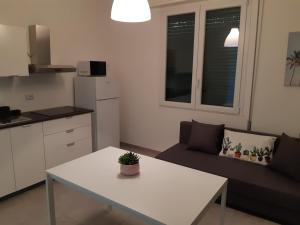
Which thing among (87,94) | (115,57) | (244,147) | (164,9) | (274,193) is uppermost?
(164,9)

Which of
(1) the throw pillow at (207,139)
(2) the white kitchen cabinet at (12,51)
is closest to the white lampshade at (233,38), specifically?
(1) the throw pillow at (207,139)

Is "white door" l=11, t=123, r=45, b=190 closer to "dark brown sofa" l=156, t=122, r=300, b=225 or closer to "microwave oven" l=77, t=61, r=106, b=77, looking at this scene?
"microwave oven" l=77, t=61, r=106, b=77

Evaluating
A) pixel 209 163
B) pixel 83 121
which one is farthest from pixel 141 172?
pixel 83 121

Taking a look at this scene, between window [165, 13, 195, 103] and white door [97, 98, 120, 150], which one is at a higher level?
window [165, 13, 195, 103]

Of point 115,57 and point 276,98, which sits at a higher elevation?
point 115,57

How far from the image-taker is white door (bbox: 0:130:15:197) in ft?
8.59

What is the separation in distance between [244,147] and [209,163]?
0.50m

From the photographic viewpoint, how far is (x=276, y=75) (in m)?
3.00

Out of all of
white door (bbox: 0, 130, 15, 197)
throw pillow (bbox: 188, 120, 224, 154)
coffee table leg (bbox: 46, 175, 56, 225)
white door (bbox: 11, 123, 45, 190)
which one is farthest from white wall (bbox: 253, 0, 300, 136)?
white door (bbox: 0, 130, 15, 197)

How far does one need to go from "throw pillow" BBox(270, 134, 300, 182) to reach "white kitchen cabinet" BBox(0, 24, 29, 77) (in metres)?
3.22

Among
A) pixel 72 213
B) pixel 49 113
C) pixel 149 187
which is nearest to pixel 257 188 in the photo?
pixel 149 187

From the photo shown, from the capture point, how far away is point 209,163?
285cm

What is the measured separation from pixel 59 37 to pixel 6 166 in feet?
6.89

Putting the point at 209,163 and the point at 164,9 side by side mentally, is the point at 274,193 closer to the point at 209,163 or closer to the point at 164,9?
the point at 209,163
